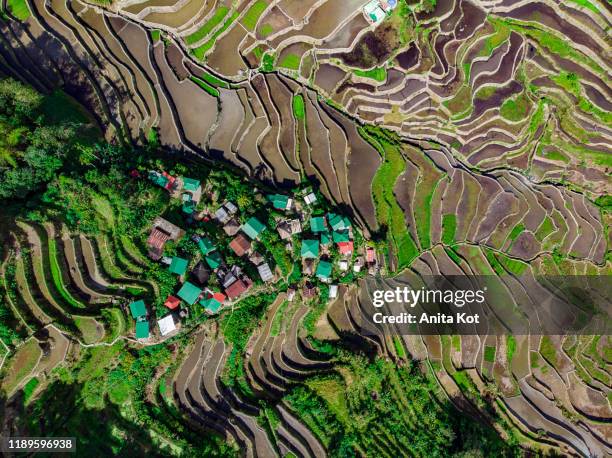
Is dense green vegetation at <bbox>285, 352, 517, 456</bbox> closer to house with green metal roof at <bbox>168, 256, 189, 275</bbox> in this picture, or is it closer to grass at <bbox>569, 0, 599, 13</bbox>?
house with green metal roof at <bbox>168, 256, 189, 275</bbox>

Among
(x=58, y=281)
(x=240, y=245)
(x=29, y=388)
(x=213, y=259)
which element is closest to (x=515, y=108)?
(x=240, y=245)

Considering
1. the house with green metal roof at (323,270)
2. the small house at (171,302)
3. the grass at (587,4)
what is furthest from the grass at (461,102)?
the small house at (171,302)

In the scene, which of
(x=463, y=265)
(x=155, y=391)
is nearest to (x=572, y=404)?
(x=463, y=265)

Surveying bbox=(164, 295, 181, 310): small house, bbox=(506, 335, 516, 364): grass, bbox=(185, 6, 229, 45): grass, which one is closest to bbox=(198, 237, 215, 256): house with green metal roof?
bbox=(164, 295, 181, 310): small house

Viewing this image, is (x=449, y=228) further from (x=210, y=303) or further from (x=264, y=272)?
(x=210, y=303)

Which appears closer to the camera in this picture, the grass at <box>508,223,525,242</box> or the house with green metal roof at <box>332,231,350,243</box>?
the house with green metal roof at <box>332,231,350,243</box>
